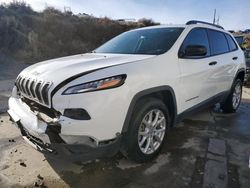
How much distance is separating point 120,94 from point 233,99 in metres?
3.95

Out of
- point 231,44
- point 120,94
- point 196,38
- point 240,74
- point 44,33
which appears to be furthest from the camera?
point 44,33

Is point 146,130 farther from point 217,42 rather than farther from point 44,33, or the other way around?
point 44,33

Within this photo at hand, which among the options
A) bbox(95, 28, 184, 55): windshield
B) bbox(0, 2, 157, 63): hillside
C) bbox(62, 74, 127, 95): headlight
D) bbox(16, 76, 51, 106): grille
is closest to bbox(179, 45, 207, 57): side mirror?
bbox(95, 28, 184, 55): windshield

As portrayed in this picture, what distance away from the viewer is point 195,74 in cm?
387

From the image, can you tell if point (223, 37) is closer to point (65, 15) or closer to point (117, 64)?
point (117, 64)

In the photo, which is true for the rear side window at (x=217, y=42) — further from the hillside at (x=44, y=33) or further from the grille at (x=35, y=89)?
the hillside at (x=44, y=33)

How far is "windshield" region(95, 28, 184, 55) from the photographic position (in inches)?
143

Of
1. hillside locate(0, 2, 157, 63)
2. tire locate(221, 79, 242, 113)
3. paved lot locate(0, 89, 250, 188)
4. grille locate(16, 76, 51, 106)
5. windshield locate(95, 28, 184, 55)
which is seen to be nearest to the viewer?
grille locate(16, 76, 51, 106)

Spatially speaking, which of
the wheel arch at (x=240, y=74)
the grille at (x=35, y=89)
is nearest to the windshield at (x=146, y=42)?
the grille at (x=35, y=89)

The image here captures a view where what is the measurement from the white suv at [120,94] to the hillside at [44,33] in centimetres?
1109

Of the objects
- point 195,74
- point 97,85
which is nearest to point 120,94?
point 97,85

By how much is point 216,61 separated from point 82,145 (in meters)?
3.05

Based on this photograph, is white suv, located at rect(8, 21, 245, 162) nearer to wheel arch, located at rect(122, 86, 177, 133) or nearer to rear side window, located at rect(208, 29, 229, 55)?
wheel arch, located at rect(122, 86, 177, 133)

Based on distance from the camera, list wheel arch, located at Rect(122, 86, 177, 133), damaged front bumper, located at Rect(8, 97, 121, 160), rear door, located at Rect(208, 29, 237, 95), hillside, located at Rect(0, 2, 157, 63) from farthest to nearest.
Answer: hillside, located at Rect(0, 2, 157, 63), rear door, located at Rect(208, 29, 237, 95), wheel arch, located at Rect(122, 86, 177, 133), damaged front bumper, located at Rect(8, 97, 121, 160)
